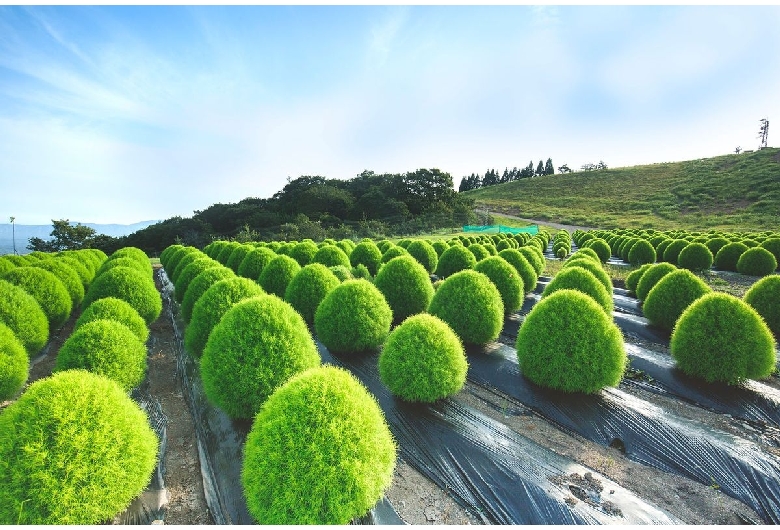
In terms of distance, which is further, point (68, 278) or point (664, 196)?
point (664, 196)

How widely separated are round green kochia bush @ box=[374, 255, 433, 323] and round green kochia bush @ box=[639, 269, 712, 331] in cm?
578

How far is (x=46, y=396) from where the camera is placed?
12.8 ft

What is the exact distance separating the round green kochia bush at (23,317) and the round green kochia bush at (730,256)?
26498mm

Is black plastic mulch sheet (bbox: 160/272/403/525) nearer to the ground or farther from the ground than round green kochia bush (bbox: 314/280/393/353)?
nearer to the ground

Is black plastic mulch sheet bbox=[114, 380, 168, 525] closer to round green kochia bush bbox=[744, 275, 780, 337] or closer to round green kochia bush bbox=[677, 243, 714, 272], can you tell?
round green kochia bush bbox=[744, 275, 780, 337]

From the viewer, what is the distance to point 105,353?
654 cm

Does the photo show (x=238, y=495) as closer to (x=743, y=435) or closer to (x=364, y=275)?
(x=743, y=435)

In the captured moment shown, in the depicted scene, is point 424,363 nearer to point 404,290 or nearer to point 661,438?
point 661,438

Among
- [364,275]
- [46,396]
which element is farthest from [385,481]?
[364,275]

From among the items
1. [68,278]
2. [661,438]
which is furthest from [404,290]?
[68,278]

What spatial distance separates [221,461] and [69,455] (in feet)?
6.57

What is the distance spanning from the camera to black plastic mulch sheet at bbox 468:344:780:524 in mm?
4844

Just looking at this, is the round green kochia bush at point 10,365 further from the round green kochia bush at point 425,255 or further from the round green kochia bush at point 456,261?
the round green kochia bush at point 425,255

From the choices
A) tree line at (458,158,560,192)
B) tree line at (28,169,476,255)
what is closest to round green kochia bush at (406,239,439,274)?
tree line at (28,169,476,255)
